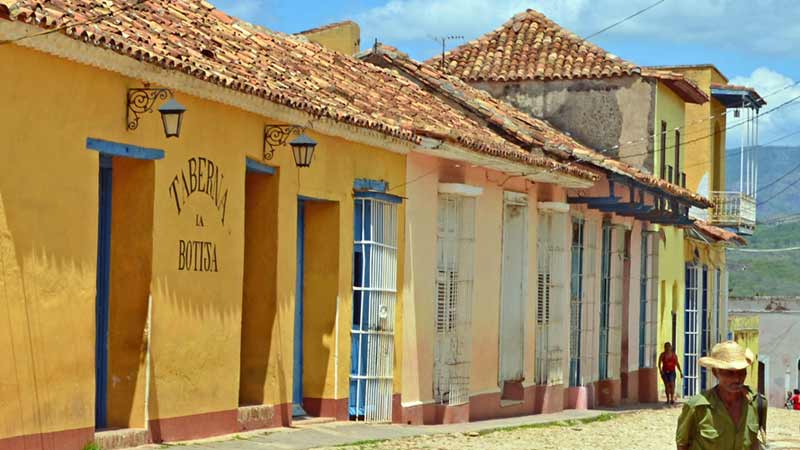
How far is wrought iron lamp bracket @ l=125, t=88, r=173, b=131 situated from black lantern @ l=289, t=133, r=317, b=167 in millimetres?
2604

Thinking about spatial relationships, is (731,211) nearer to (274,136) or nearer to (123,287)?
(274,136)

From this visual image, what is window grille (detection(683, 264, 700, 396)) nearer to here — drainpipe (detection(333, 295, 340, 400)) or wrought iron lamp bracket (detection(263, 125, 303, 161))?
drainpipe (detection(333, 295, 340, 400))

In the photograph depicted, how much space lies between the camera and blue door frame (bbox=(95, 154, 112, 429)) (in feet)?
42.7

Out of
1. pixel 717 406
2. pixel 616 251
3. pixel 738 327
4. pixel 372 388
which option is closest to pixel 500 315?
pixel 372 388

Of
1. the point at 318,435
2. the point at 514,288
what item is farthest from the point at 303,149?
the point at 514,288

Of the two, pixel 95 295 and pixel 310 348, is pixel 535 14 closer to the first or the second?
pixel 310 348

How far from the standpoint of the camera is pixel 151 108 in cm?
1285

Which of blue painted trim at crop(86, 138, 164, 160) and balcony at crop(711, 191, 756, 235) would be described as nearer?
blue painted trim at crop(86, 138, 164, 160)

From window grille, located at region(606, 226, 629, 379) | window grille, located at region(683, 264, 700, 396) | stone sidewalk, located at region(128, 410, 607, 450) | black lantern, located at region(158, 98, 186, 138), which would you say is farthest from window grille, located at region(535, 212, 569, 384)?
window grille, located at region(683, 264, 700, 396)

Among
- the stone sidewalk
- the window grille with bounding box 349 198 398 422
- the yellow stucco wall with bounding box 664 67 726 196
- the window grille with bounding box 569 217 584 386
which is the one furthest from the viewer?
the yellow stucco wall with bounding box 664 67 726 196

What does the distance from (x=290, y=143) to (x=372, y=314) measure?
3.13 meters

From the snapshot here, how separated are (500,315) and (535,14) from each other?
35.6 feet

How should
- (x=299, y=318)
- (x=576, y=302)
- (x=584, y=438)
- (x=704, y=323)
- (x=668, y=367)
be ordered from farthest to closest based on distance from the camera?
1. (x=704, y=323)
2. (x=668, y=367)
3. (x=576, y=302)
4. (x=584, y=438)
5. (x=299, y=318)

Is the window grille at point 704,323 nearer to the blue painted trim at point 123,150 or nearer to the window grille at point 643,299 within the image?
the window grille at point 643,299
